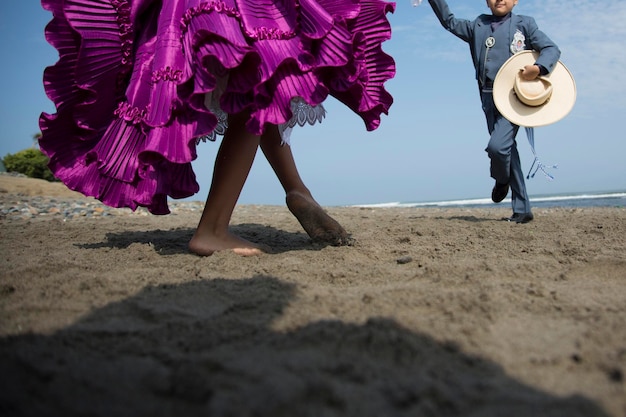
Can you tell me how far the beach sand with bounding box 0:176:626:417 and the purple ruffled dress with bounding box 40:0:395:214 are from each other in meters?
0.48

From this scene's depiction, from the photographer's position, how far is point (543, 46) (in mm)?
3842

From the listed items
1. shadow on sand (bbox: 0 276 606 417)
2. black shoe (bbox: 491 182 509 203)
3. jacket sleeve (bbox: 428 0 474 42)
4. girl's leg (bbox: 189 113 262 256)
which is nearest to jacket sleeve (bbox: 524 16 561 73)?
jacket sleeve (bbox: 428 0 474 42)

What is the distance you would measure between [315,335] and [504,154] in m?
3.21

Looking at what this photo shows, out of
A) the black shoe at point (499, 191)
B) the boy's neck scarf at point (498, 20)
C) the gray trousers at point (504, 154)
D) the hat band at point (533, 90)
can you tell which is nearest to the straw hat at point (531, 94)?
the hat band at point (533, 90)

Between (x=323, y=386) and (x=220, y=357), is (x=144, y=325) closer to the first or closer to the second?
(x=220, y=357)

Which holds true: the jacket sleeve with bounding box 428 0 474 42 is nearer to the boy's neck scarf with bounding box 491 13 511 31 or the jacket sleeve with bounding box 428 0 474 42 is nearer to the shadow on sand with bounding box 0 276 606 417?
the boy's neck scarf with bounding box 491 13 511 31

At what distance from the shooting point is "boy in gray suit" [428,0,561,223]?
3.91 metres

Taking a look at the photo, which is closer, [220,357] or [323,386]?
[323,386]

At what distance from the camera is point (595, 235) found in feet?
9.81

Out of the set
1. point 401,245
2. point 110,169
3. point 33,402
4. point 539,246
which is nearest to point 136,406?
point 33,402

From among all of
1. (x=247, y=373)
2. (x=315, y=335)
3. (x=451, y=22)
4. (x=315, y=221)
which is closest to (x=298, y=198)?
(x=315, y=221)

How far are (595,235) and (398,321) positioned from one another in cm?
227

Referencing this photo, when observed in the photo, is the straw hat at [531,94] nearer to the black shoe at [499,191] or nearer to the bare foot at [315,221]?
the black shoe at [499,191]

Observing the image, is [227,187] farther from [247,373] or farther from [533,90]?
[533,90]
